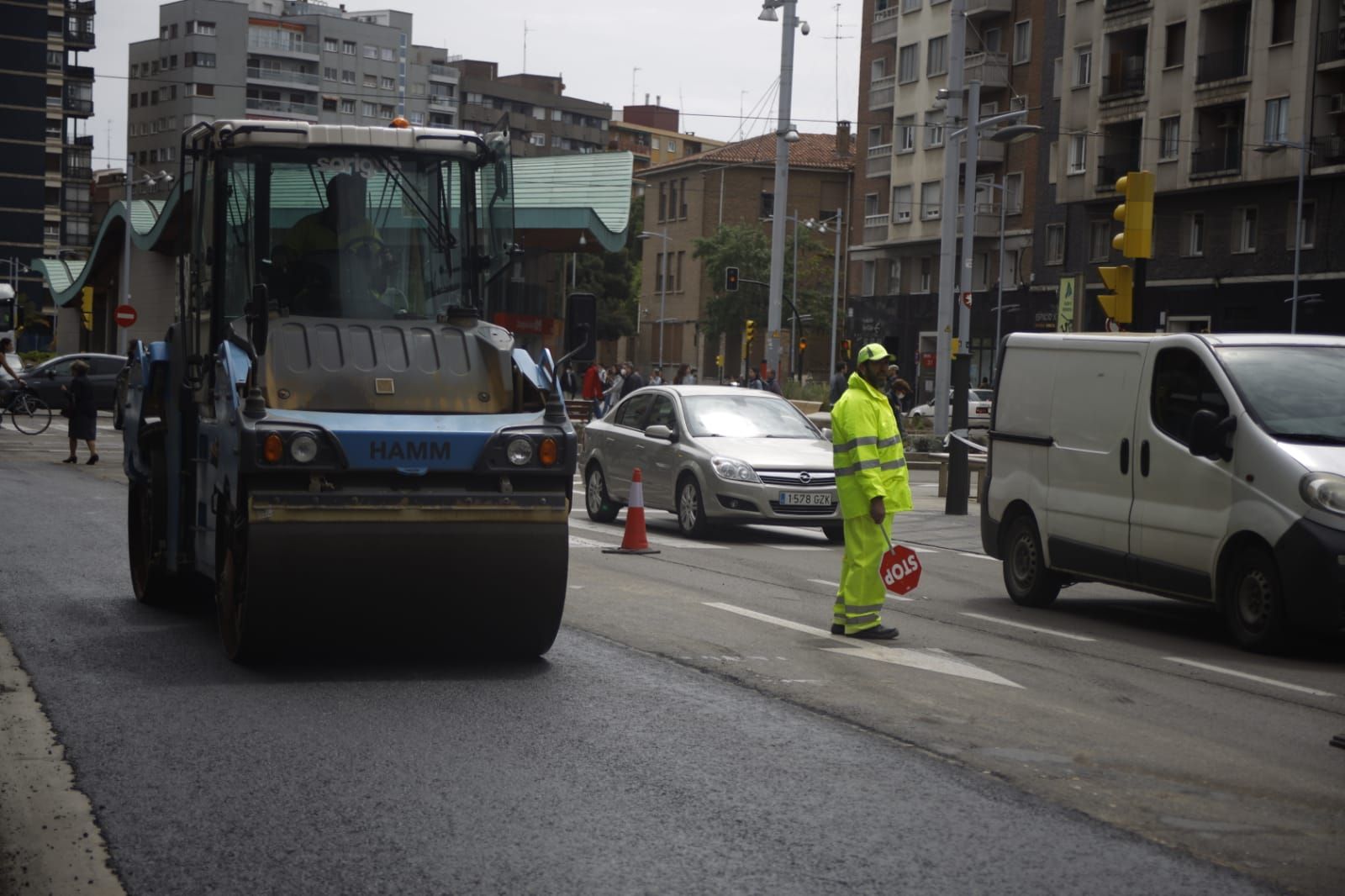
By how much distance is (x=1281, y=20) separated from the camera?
51.3 metres

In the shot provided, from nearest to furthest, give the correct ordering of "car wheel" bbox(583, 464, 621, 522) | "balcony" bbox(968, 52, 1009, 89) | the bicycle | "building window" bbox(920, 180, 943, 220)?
"car wheel" bbox(583, 464, 621, 522)
the bicycle
"balcony" bbox(968, 52, 1009, 89)
"building window" bbox(920, 180, 943, 220)

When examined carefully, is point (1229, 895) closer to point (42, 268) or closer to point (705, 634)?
point (705, 634)

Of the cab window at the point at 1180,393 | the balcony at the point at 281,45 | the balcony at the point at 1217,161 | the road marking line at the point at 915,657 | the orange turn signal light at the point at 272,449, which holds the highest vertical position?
the balcony at the point at 281,45

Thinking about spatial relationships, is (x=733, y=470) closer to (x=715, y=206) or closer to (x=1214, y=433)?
(x=1214, y=433)

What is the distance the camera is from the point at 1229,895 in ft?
17.6


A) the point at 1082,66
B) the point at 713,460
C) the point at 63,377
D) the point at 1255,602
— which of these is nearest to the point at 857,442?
the point at 1255,602

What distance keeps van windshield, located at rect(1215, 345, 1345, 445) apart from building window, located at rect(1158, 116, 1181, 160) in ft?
149

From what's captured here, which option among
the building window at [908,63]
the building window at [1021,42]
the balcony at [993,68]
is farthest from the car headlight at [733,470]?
the building window at [908,63]

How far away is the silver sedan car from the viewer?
1839 cm

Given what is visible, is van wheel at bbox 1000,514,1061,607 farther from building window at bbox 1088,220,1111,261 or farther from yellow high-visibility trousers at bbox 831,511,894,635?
building window at bbox 1088,220,1111,261

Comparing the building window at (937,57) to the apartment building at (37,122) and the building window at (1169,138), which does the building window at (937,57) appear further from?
the apartment building at (37,122)

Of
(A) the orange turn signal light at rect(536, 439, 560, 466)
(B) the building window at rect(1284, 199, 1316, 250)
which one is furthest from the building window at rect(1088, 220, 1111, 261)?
(A) the orange turn signal light at rect(536, 439, 560, 466)

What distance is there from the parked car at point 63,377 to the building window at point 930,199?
36.3 meters

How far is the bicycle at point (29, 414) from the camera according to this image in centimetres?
3831
